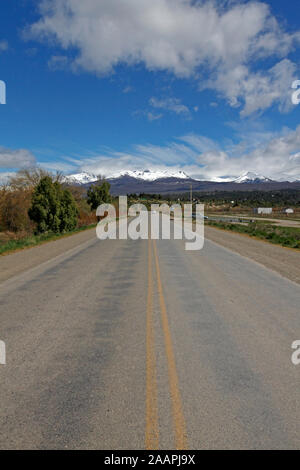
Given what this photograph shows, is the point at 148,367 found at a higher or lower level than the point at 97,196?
lower

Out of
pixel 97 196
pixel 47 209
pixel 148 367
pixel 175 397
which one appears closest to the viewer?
pixel 175 397

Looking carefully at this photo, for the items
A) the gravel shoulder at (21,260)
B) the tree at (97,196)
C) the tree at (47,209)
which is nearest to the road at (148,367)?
the gravel shoulder at (21,260)

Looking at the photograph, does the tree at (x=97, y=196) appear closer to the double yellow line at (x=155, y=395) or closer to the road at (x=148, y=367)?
the road at (x=148, y=367)

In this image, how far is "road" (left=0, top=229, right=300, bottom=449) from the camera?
345 cm

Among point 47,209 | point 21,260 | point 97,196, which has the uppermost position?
point 97,196

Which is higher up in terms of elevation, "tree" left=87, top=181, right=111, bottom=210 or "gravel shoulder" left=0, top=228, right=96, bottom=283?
"tree" left=87, top=181, right=111, bottom=210

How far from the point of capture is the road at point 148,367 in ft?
11.3

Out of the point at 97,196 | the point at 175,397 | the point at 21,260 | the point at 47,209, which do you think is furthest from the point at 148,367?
the point at 97,196

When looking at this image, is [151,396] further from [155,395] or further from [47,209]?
[47,209]

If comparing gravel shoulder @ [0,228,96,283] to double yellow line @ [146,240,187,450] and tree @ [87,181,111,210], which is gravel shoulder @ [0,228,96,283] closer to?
double yellow line @ [146,240,187,450]

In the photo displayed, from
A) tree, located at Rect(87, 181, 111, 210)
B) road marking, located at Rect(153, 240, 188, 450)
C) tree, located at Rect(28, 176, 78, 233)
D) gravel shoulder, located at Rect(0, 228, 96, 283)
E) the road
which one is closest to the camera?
road marking, located at Rect(153, 240, 188, 450)

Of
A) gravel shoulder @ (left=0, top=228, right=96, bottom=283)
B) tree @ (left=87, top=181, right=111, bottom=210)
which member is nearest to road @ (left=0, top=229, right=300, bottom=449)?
gravel shoulder @ (left=0, top=228, right=96, bottom=283)

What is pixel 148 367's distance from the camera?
15.9 feet
